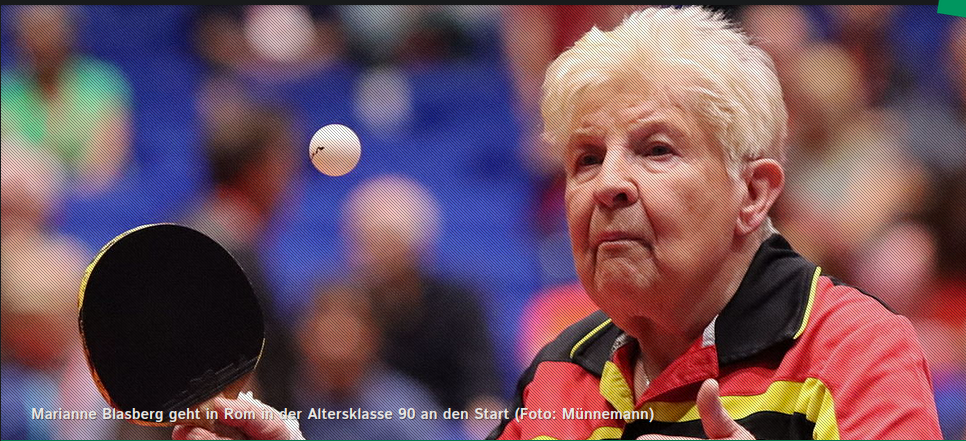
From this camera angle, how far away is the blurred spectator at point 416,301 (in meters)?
3.83

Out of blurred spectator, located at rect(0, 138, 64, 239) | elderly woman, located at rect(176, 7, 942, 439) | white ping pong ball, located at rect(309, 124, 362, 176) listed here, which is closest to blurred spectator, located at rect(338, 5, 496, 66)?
blurred spectator, located at rect(0, 138, 64, 239)

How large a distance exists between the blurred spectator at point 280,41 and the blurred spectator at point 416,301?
59cm

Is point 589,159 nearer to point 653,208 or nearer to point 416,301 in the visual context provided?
point 653,208

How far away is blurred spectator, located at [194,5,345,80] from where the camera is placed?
437 centimetres

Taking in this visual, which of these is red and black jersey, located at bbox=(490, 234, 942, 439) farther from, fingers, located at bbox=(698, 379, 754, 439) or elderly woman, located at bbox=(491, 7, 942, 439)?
fingers, located at bbox=(698, 379, 754, 439)

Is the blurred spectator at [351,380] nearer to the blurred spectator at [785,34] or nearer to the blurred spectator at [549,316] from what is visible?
the blurred spectator at [549,316]

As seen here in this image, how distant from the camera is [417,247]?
402 centimetres

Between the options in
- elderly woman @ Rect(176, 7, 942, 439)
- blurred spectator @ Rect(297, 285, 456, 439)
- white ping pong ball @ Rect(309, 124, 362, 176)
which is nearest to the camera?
elderly woman @ Rect(176, 7, 942, 439)

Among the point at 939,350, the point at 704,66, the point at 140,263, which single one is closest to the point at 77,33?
the point at 140,263

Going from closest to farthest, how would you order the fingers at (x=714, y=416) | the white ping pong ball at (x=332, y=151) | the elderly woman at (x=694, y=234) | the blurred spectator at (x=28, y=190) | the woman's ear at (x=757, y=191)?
the fingers at (x=714, y=416)
the elderly woman at (x=694, y=234)
the woman's ear at (x=757, y=191)
the white ping pong ball at (x=332, y=151)
the blurred spectator at (x=28, y=190)

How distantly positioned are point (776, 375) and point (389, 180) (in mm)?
2287

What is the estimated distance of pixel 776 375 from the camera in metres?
2.07

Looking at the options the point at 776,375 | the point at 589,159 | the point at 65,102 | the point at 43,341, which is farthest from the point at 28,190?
the point at 776,375

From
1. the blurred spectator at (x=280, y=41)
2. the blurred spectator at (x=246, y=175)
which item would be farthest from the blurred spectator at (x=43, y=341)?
the blurred spectator at (x=280, y=41)
